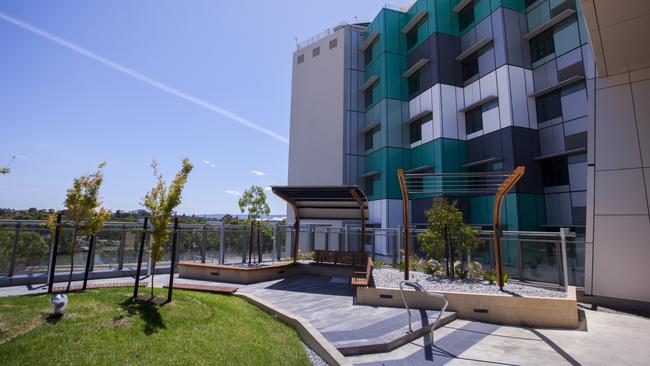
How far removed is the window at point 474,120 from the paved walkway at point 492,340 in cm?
1594

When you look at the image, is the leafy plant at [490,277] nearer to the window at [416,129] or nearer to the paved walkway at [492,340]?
the paved walkway at [492,340]

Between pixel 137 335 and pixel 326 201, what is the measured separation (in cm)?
1017

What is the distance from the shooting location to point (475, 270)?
12047 millimetres

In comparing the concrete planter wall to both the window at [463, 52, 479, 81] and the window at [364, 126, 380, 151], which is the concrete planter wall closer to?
the window at [463, 52, 479, 81]

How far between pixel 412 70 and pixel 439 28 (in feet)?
11.9

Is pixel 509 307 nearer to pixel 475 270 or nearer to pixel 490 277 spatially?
pixel 490 277

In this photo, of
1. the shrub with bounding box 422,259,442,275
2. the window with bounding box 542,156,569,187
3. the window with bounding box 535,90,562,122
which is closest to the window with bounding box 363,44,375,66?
the window with bounding box 535,90,562,122

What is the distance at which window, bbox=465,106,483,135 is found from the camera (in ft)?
76.7

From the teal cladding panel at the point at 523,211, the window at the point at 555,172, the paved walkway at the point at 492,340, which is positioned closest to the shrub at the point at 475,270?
the paved walkway at the point at 492,340

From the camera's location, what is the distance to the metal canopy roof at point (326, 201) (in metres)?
13.5

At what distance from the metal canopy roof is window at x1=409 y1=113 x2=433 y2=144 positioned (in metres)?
14.1

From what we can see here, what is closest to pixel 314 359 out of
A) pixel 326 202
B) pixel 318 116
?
pixel 326 202

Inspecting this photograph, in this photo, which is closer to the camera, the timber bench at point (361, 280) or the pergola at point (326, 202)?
the timber bench at point (361, 280)

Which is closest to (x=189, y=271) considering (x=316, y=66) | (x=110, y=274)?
(x=110, y=274)
